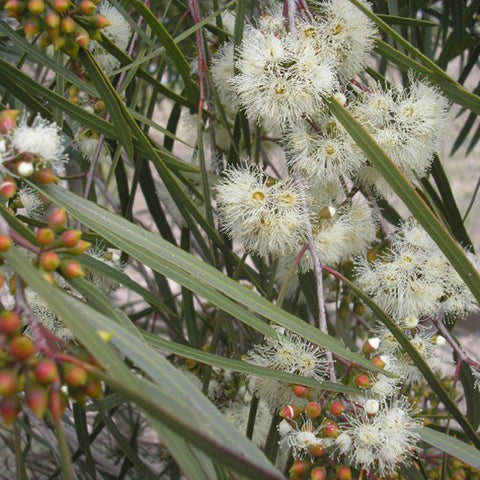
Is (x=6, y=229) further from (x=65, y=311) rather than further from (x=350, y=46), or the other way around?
(x=350, y=46)

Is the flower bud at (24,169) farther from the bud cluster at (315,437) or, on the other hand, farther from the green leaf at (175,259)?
the bud cluster at (315,437)

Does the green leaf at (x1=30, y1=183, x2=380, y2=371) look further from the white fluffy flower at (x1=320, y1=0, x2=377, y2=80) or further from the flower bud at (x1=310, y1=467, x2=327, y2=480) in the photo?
the white fluffy flower at (x1=320, y1=0, x2=377, y2=80)

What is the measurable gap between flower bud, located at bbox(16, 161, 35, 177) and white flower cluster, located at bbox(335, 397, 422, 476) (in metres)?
0.46

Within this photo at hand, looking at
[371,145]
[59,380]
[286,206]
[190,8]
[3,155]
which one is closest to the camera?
[59,380]

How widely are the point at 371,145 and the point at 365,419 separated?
334 millimetres

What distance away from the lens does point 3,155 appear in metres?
0.74

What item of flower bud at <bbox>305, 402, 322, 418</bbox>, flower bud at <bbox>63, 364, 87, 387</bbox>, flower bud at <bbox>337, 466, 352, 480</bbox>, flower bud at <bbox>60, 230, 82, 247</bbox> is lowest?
flower bud at <bbox>63, 364, 87, 387</bbox>

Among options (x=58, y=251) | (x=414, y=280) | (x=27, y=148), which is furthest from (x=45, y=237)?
(x=414, y=280)

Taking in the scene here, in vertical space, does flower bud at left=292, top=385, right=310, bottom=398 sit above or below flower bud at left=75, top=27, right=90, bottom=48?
below

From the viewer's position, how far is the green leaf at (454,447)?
33.8 inches

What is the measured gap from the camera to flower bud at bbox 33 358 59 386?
530 mm

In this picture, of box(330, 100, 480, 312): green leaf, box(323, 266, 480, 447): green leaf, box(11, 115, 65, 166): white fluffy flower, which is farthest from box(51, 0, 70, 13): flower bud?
box(323, 266, 480, 447): green leaf

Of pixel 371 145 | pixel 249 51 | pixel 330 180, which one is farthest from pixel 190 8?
pixel 371 145

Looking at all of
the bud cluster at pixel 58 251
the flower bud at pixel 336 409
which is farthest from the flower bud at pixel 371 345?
the bud cluster at pixel 58 251
